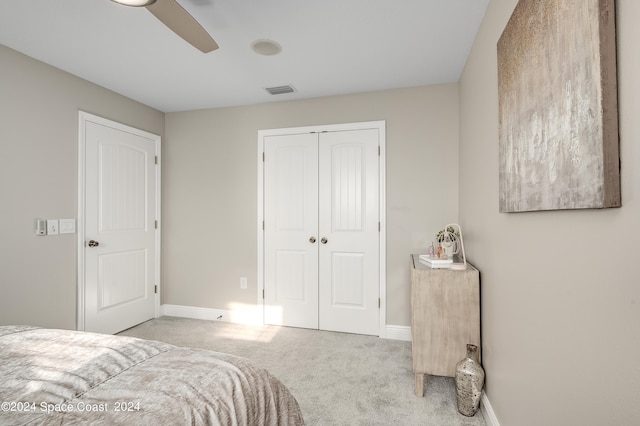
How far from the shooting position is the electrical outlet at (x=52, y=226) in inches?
102

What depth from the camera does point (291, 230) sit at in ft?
11.2

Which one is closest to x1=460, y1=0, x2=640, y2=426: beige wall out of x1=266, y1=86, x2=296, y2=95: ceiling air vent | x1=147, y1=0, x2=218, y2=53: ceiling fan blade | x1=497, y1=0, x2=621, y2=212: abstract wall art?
x1=497, y1=0, x2=621, y2=212: abstract wall art

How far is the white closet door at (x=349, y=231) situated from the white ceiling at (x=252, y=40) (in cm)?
62

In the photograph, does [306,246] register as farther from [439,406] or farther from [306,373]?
[439,406]

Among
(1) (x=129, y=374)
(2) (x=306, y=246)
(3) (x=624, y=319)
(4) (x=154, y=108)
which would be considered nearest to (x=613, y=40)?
(3) (x=624, y=319)

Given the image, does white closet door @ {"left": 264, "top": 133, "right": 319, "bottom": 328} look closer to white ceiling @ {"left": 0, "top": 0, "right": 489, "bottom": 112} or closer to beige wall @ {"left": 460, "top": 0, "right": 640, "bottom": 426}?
white ceiling @ {"left": 0, "top": 0, "right": 489, "bottom": 112}

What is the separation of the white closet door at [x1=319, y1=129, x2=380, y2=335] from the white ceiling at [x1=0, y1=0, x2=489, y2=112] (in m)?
0.62

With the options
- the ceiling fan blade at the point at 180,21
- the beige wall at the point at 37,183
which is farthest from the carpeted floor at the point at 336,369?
the ceiling fan blade at the point at 180,21

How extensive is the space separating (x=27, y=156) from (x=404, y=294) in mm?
3436

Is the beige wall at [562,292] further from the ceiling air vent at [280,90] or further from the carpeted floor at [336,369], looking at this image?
the ceiling air vent at [280,90]

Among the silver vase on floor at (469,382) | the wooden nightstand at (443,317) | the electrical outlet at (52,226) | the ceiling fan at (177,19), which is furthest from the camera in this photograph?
the electrical outlet at (52,226)

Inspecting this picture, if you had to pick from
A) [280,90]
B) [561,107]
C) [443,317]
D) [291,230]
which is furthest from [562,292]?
[280,90]

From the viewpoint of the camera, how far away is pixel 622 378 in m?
0.72

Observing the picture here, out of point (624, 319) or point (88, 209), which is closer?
point (624, 319)
